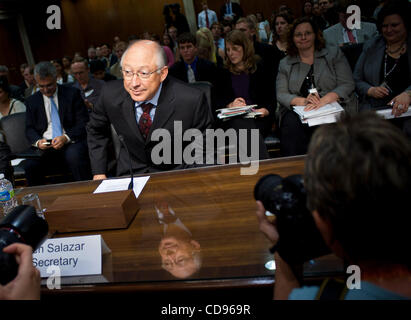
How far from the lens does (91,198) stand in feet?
4.49

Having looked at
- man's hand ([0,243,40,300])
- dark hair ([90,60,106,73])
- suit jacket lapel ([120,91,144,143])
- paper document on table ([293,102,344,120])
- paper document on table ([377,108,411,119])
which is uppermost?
dark hair ([90,60,106,73])

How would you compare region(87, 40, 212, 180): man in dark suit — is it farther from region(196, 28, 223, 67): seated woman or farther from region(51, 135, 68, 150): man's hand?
region(196, 28, 223, 67): seated woman

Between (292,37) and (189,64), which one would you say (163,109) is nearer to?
(292,37)

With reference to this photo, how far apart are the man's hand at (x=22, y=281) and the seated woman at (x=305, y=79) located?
213cm

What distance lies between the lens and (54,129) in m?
3.13

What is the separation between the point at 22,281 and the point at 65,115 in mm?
2549

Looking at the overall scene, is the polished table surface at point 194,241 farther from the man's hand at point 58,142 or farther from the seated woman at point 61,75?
the seated woman at point 61,75

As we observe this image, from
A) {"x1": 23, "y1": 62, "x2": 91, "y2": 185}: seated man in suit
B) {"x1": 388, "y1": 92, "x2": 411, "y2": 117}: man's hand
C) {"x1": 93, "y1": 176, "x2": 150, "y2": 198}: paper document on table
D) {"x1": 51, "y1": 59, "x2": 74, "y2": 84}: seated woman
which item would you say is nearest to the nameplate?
{"x1": 93, "y1": 176, "x2": 150, "y2": 198}: paper document on table

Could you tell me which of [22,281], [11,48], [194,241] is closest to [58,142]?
[194,241]

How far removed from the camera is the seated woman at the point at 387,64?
2508 mm

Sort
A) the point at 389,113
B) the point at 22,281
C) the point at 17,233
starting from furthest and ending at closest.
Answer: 1. the point at 389,113
2. the point at 17,233
3. the point at 22,281

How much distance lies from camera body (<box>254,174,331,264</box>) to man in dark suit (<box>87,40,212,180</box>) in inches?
47.5

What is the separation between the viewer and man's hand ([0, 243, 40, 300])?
0.77 meters

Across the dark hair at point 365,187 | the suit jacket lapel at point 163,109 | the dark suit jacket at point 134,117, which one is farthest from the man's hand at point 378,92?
the dark hair at point 365,187
